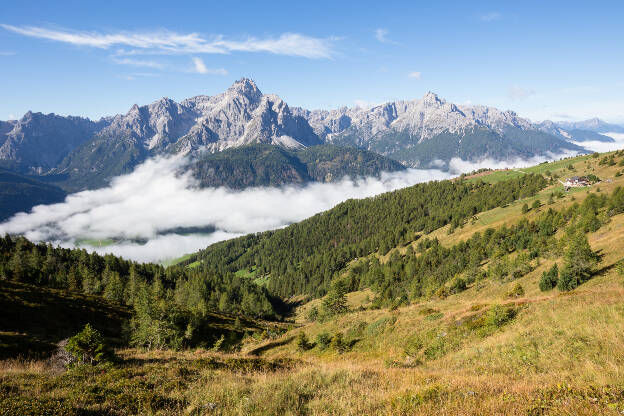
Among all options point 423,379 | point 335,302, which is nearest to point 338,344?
point 423,379

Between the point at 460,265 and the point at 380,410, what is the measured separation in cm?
11548

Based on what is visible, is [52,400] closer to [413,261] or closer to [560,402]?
[560,402]

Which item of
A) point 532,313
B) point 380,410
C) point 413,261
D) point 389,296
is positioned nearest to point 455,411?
point 380,410

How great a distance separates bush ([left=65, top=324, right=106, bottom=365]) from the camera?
18375 mm

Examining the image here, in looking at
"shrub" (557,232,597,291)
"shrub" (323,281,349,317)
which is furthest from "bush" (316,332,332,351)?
"shrub" (323,281,349,317)

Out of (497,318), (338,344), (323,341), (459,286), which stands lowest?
(459,286)

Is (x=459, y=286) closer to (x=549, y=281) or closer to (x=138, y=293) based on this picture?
(x=549, y=281)

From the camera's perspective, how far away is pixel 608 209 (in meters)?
95.6

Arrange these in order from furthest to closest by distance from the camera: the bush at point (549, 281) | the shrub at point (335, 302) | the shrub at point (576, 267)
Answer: the shrub at point (335, 302) → the bush at point (549, 281) → the shrub at point (576, 267)

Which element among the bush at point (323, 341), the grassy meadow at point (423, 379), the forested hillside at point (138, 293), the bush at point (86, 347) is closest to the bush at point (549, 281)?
the grassy meadow at point (423, 379)

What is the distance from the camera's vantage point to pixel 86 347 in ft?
62.1

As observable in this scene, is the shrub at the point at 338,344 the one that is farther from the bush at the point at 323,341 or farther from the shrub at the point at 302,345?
the shrub at the point at 302,345

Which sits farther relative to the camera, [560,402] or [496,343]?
[496,343]

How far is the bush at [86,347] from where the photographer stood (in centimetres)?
1838
